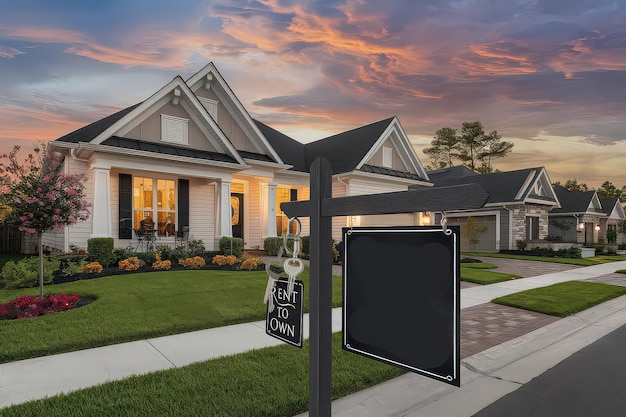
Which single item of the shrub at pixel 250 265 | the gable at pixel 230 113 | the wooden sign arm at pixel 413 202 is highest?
the gable at pixel 230 113

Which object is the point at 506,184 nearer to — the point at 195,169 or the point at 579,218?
the point at 579,218

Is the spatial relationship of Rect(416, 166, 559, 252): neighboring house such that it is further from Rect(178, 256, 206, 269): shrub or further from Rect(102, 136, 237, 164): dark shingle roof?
Rect(178, 256, 206, 269): shrub

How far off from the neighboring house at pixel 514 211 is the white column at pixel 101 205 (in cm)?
2060

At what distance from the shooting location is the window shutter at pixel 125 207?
1258 cm

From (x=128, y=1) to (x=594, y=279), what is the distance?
17342 millimetres

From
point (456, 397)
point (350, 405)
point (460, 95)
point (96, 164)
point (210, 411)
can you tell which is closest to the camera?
point (210, 411)

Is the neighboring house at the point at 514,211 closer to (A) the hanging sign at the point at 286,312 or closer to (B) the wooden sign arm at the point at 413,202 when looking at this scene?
(A) the hanging sign at the point at 286,312

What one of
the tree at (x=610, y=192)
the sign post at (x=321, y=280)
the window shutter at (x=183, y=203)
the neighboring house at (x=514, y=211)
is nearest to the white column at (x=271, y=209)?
the window shutter at (x=183, y=203)

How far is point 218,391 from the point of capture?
3283 millimetres

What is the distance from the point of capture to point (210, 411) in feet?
9.53

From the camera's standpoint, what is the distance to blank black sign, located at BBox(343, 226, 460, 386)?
1379 mm

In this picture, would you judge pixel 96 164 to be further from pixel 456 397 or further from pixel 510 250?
pixel 510 250

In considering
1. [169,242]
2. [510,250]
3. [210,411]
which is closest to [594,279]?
[510,250]

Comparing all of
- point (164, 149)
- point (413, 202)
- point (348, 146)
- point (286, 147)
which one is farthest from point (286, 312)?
point (286, 147)
